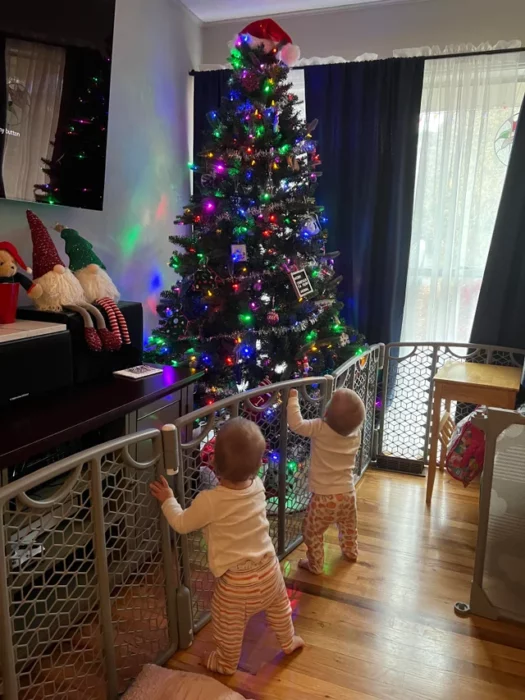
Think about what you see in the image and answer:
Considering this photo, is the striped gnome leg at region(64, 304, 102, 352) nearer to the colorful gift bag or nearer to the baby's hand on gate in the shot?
the baby's hand on gate

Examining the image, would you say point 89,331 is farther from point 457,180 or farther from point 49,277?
point 457,180

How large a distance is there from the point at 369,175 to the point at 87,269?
1922 mm

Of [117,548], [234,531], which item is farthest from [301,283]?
[117,548]

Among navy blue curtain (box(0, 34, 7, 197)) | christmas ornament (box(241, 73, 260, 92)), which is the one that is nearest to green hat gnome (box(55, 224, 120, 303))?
navy blue curtain (box(0, 34, 7, 197))

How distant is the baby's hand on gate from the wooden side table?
5.47 ft

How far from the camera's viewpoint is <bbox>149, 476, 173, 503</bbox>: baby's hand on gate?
158cm

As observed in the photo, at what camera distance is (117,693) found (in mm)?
1533

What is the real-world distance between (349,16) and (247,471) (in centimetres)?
314

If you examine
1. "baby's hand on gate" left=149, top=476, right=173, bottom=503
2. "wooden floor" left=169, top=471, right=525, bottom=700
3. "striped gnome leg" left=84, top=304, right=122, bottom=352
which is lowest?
"wooden floor" left=169, top=471, right=525, bottom=700

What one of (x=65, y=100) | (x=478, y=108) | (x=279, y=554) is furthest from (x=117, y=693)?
(x=478, y=108)

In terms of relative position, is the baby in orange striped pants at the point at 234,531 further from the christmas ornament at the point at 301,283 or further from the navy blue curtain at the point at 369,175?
the navy blue curtain at the point at 369,175

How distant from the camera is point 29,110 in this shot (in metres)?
2.13

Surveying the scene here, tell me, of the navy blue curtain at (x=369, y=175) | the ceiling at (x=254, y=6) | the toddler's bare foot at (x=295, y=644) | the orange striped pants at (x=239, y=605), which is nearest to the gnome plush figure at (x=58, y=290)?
the orange striped pants at (x=239, y=605)

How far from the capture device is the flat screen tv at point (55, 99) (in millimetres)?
2049
